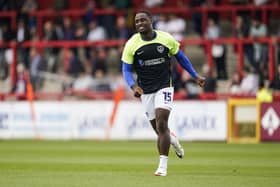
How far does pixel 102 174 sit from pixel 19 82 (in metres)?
15.4

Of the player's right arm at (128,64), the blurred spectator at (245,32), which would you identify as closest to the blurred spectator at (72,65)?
the blurred spectator at (245,32)

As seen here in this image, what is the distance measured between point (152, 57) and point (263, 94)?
40.2 ft

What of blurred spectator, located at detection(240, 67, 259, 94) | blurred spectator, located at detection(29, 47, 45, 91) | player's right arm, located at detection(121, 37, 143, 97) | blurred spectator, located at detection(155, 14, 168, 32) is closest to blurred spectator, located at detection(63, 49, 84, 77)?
blurred spectator, located at detection(29, 47, 45, 91)

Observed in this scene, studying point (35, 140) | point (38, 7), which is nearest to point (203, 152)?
point (35, 140)

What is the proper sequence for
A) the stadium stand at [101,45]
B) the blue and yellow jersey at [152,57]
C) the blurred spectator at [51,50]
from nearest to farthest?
the blue and yellow jersey at [152,57]
the stadium stand at [101,45]
the blurred spectator at [51,50]

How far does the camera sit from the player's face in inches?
549

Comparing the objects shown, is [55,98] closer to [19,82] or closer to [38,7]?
[19,82]

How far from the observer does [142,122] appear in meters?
26.9

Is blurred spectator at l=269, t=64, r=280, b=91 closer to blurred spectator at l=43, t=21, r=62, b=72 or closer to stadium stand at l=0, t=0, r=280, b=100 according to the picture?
stadium stand at l=0, t=0, r=280, b=100

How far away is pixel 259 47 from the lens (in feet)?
89.9

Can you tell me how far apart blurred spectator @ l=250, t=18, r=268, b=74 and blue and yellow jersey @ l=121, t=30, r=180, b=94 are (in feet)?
43.0

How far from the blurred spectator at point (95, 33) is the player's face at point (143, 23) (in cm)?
1680

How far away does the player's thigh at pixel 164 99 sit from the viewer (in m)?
14.1

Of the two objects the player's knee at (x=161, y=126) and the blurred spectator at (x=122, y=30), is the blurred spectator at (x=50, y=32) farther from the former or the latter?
the player's knee at (x=161, y=126)
